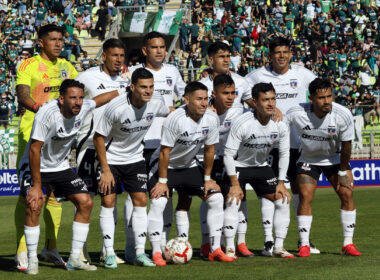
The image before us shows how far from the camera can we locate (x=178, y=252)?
9.39 m

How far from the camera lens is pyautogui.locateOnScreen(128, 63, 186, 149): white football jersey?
34.4 feet

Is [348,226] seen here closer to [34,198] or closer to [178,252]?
[178,252]

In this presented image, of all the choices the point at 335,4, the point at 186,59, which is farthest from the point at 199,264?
the point at 335,4

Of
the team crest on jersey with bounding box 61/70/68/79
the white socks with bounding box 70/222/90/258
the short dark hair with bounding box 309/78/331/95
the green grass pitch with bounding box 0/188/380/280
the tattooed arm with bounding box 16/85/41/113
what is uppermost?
the team crest on jersey with bounding box 61/70/68/79

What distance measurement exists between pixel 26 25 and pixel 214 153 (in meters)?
25.8

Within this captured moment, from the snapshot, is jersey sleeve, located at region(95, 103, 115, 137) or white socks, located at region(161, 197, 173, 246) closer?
jersey sleeve, located at region(95, 103, 115, 137)

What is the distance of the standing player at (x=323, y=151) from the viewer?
9930mm

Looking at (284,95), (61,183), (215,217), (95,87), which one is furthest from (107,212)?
(284,95)

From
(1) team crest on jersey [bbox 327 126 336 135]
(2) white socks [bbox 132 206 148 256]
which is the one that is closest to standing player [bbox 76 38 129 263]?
(2) white socks [bbox 132 206 148 256]

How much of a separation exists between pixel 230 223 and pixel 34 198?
2.51 metres

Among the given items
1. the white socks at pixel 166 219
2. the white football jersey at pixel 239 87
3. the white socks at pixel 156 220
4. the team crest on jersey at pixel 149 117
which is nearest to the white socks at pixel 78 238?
the white socks at pixel 156 220

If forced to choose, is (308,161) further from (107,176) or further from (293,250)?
(107,176)

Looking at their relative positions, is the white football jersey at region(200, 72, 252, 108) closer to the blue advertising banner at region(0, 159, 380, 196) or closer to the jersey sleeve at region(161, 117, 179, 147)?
the jersey sleeve at region(161, 117, 179, 147)

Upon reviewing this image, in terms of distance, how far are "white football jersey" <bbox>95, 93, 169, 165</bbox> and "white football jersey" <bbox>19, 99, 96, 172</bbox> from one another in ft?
0.95
